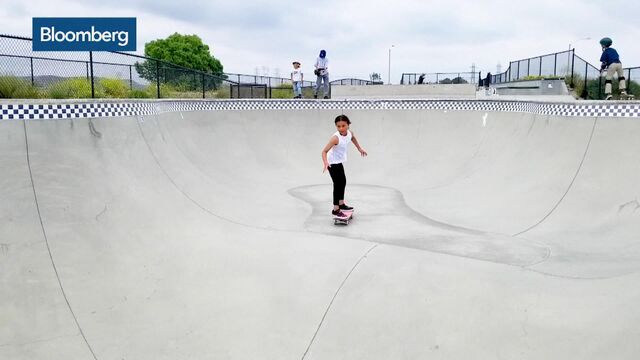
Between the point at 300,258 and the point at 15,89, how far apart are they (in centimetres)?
702

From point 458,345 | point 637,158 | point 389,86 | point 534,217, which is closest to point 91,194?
point 458,345

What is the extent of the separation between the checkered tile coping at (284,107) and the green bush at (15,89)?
228cm

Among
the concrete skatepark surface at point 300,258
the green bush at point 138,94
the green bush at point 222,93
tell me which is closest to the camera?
the concrete skatepark surface at point 300,258

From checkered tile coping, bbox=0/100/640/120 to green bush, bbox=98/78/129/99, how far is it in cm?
219

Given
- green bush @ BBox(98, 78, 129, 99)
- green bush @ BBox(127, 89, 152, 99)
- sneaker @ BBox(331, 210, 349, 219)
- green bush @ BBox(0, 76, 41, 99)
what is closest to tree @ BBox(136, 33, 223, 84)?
green bush @ BBox(127, 89, 152, 99)

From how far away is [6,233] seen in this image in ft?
14.4

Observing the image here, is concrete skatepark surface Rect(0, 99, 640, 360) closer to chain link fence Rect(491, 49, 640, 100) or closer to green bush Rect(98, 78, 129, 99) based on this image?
green bush Rect(98, 78, 129, 99)

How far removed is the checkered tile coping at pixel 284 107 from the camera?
559 centimetres

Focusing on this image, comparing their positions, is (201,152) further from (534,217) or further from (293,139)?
(534,217)

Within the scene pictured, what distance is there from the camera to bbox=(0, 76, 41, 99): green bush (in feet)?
29.4

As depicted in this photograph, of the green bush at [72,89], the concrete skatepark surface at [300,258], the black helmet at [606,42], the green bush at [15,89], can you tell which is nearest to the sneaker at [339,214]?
the concrete skatepark surface at [300,258]

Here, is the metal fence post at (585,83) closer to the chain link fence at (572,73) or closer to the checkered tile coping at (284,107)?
the chain link fence at (572,73)

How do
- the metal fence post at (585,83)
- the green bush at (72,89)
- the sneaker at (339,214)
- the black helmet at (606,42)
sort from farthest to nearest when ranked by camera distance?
the metal fence post at (585,83) → the black helmet at (606,42) → the green bush at (72,89) → the sneaker at (339,214)

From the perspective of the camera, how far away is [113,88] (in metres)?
13.4
